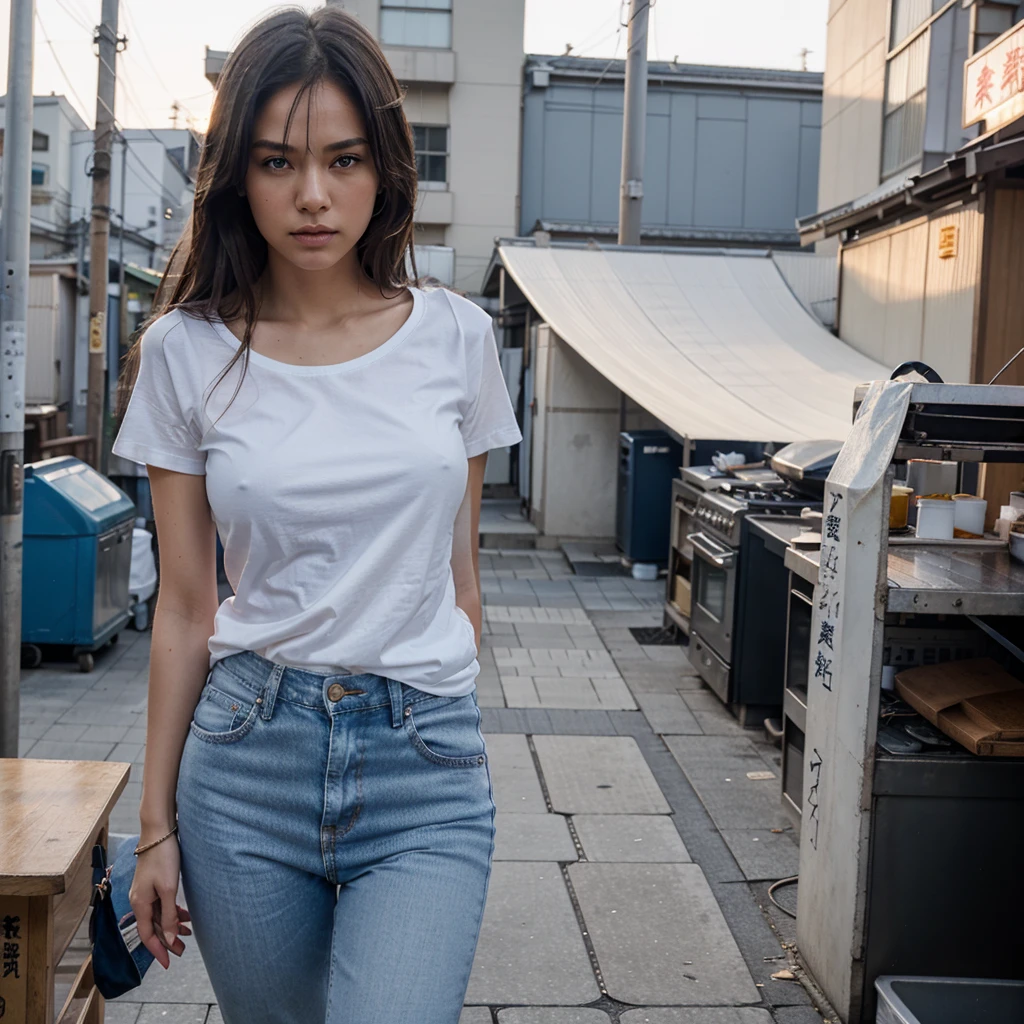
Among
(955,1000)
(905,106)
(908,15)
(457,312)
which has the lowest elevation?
(955,1000)

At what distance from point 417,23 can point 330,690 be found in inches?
919

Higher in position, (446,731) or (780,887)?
(446,731)

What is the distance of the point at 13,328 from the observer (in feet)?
15.0

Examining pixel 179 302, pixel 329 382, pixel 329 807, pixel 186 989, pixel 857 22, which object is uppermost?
pixel 857 22

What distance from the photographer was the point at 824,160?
50.6 feet

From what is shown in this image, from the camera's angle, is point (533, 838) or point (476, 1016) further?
point (533, 838)

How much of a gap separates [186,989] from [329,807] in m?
2.17

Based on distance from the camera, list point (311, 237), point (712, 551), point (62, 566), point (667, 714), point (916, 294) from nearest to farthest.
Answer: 1. point (311, 237)
2. point (667, 714)
3. point (712, 551)
4. point (62, 566)
5. point (916, 294)

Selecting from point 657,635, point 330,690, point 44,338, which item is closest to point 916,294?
point 657,635

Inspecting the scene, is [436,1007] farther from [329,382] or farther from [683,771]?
[683,771]

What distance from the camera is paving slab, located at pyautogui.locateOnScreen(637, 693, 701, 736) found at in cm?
634

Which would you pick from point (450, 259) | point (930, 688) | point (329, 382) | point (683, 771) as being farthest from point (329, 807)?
point (450, 259)

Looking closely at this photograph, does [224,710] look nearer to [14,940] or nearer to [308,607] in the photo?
[308,607]

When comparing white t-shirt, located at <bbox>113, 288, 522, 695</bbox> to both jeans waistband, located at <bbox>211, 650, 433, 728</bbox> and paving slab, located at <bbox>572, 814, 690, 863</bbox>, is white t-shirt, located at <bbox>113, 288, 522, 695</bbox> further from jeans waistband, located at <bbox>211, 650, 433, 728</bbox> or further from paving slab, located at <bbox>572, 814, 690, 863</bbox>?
paving slab, located at <bbox>572, 814, 690, 863</bbox>
